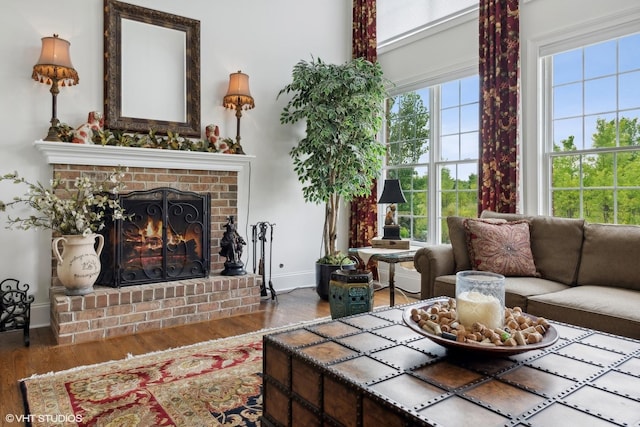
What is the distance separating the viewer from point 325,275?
4.25m

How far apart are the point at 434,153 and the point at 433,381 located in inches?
141

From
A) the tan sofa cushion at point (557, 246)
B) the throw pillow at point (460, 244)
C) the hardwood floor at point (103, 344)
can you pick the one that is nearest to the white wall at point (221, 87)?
the hardwood floor at point (103, 344)

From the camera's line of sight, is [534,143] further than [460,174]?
No

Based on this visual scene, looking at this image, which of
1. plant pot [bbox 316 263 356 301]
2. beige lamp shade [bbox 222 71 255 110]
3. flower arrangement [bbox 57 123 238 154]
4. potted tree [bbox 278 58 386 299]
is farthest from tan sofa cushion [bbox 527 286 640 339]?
beige lamp shade [bbox 222 71 255 110]

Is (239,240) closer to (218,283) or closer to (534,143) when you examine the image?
(218,283)

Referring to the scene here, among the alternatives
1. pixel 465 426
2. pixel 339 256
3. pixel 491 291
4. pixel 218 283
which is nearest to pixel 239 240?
pixel 218 283

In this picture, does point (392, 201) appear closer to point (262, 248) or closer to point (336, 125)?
point (336, 125)

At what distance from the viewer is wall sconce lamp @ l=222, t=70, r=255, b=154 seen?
13.6ft

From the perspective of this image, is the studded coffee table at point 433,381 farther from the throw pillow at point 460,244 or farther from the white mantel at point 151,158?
the white mantel at point 151,158

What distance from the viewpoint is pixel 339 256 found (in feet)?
14.5

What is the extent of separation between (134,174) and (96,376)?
5.99ft

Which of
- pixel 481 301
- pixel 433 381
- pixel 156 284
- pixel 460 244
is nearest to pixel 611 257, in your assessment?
pixel 460 244

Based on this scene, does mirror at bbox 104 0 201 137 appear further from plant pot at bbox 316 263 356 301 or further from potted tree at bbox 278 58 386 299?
plant pot at bbox 316 263 356 301

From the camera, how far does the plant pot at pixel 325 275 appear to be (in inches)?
167
